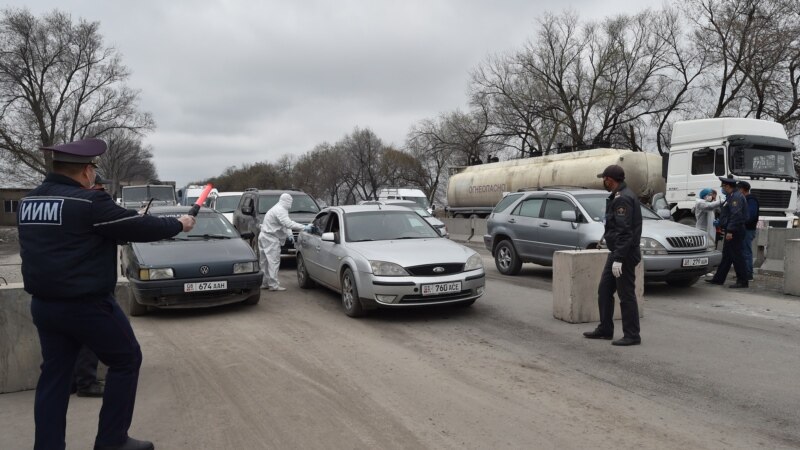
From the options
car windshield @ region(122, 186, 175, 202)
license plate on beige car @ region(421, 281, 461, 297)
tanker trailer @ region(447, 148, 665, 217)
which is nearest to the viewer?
license plate on beige car @ region(421, 281, 461, 297)

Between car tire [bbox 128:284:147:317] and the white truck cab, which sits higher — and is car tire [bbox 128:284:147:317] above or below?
below

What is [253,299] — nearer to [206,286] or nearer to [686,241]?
[206,286]

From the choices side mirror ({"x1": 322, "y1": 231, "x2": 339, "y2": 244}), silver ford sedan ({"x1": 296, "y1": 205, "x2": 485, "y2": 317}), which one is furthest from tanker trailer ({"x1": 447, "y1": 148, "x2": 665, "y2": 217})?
side mirror ({"x1": 322, "y1": 231, "x2": 339, "y2": 244})

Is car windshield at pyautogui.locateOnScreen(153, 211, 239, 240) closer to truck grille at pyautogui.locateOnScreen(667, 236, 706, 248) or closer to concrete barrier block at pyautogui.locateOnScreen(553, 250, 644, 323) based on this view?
concrete barrier block at pyautogui.locateOnScreen(553, 250, 644, 323)

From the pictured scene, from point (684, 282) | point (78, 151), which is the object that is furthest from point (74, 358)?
point (684, 282)

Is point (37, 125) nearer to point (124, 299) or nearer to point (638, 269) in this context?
point (124, 299)

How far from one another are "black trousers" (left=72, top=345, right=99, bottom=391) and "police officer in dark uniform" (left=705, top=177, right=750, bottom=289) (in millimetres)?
9595

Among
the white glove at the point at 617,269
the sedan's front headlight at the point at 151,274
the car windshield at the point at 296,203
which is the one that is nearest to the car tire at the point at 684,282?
the white glove at the point at 617,269

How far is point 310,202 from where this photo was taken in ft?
47.4

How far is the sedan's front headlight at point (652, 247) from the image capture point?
9.03m

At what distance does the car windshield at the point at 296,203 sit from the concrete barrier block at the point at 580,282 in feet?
26.3

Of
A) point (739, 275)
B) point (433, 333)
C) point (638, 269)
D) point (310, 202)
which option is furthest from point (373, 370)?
point (310, 202)

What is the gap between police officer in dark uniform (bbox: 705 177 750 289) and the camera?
32.4 feet

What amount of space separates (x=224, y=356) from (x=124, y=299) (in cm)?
117
